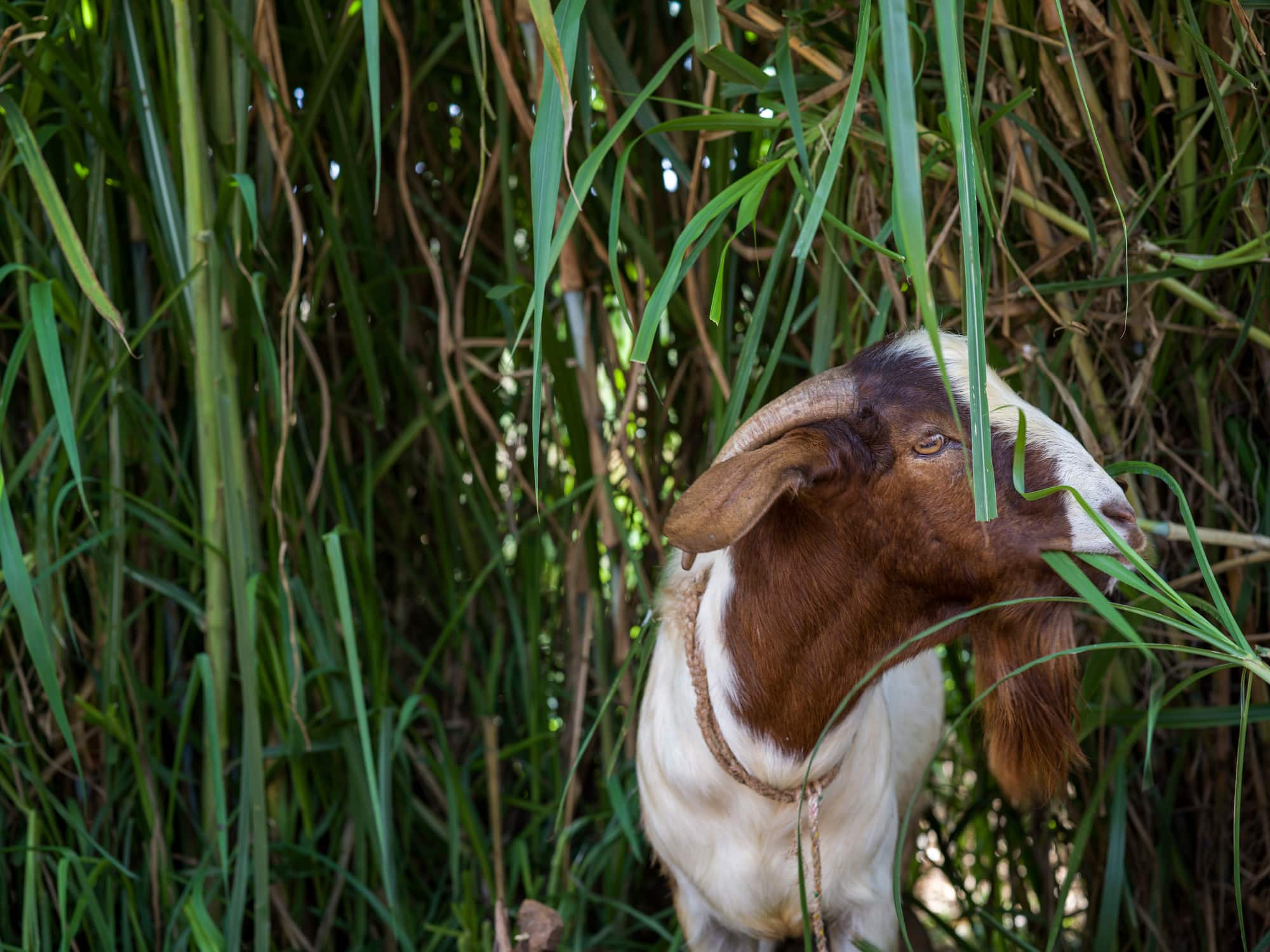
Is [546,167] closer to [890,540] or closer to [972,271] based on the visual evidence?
[972,271]

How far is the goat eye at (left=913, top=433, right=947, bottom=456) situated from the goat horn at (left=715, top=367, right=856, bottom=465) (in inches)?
3.9

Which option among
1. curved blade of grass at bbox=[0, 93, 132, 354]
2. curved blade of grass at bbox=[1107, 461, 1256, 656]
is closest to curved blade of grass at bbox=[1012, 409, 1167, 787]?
curved blade of grass at bbox=[1107, 461, 1256, 656]

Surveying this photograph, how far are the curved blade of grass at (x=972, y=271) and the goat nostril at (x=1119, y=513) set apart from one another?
1.38ft

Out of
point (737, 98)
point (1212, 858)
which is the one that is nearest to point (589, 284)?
point (737, 98)

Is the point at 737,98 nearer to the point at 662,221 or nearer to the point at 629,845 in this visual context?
the point at 662,221

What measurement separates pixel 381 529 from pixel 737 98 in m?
1.10

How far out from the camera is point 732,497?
1354mm

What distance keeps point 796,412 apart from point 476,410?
29.4 inches

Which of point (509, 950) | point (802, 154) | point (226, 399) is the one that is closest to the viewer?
point (802, 154)

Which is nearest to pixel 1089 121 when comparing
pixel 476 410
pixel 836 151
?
pixel 836 151

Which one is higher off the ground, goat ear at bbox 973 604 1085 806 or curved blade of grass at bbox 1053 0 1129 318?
curved blade of grass at bbox 1053 0 1129 318

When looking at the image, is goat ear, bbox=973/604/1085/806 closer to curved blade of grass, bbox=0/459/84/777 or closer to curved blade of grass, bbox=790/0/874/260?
curved blade of grass, bbox=790/0/874/260

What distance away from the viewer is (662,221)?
2.41 metres

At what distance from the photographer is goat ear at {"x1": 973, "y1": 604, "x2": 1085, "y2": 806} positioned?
5.34 ft
